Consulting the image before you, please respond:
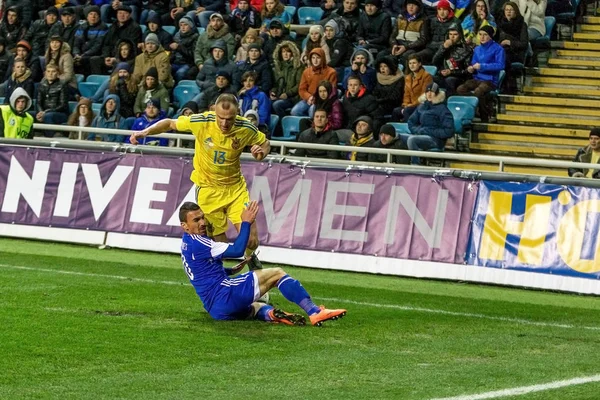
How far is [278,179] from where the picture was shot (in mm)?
17062

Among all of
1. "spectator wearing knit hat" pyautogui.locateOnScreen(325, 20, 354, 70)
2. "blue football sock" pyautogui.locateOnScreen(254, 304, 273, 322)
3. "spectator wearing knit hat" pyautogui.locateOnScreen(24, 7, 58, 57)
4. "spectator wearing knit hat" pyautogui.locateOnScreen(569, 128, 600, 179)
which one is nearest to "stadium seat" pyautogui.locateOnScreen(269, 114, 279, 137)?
"spectator wearing knit hat" pyautogui.locateOnScreen(325, 20, 354, 70)

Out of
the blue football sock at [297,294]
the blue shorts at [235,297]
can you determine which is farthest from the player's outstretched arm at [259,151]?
the blue football sock at [297,294]

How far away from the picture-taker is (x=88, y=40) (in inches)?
996

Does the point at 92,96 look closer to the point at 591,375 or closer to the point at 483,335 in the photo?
the point at 483,335

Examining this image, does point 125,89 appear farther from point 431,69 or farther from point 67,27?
point 431,69

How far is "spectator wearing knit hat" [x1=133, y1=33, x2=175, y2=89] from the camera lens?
22.9m

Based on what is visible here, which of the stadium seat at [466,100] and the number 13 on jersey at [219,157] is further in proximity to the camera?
the stadium seat at [466,100]

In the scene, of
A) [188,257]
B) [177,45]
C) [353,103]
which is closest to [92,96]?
[177,45]

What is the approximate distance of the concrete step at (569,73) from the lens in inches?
846

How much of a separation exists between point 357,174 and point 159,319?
5.78m

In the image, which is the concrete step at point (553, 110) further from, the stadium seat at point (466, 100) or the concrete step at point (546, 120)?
the stadium seat at point (466, 100)

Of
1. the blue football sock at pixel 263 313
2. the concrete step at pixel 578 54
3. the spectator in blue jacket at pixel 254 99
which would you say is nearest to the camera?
the blue football sock at pixel 263 313

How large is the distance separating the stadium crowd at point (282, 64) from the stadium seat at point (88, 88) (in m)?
0.10

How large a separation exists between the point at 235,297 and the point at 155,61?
12.2 meters
